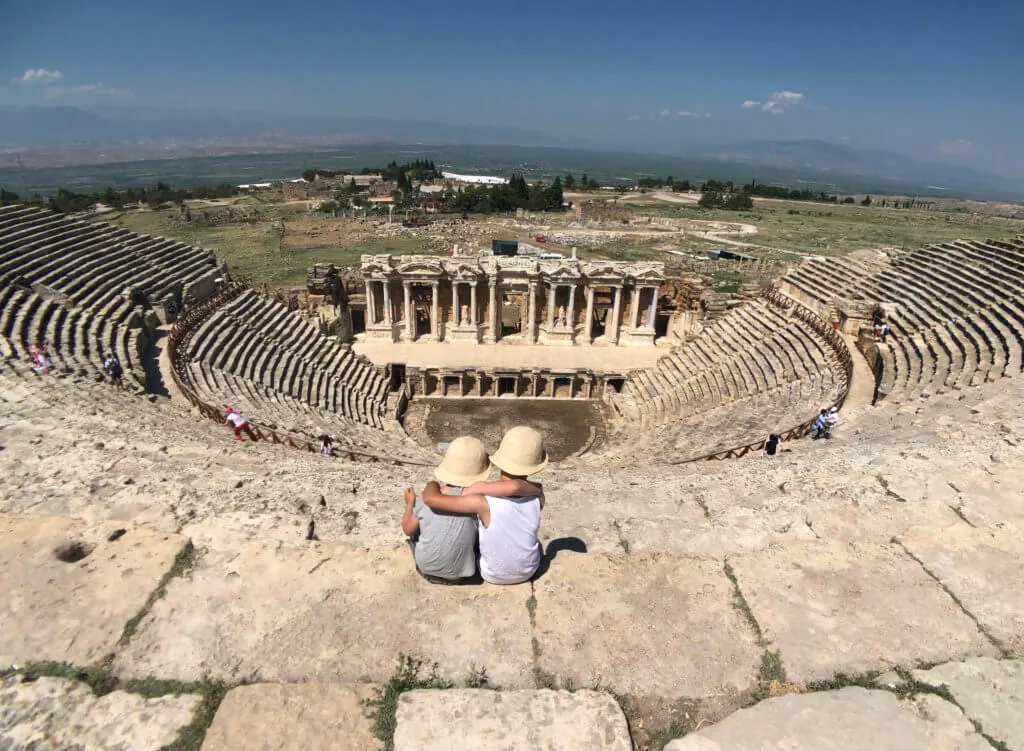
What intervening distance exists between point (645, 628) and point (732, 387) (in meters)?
21.0

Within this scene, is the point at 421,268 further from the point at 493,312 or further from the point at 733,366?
the point at 733,366

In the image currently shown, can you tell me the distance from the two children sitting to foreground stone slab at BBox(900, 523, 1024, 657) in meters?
5.00

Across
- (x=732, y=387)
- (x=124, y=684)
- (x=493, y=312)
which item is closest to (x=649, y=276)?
(x=493, y=312)

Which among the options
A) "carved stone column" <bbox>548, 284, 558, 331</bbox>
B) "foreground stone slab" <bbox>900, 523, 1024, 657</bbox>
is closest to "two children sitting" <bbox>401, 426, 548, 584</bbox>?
"foreground stone slab" <bbox>900, 523, 1024, 657</bbox>

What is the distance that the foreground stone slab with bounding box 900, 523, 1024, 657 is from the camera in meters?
5.95

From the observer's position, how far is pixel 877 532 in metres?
7.55

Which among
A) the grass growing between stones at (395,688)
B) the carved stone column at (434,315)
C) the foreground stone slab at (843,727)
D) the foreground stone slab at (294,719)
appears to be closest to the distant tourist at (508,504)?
the grass growing between stones at (395,688)

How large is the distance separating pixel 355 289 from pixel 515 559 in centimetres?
3275

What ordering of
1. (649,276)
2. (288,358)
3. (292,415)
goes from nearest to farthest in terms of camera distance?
(292,415) < (288,358) < (649,276)

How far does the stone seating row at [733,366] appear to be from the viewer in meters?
23.6

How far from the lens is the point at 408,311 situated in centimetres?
3347

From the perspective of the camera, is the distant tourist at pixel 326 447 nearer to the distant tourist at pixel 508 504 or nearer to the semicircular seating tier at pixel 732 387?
the semicircular seating tier at pixel 732 387

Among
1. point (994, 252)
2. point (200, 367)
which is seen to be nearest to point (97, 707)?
point (200, 367)

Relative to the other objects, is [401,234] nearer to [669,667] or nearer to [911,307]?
[911,307]
